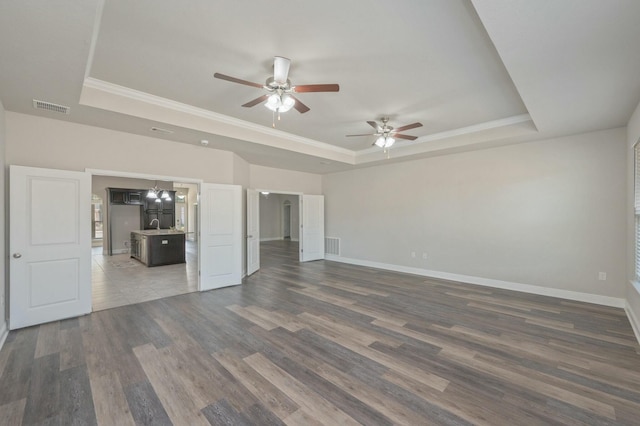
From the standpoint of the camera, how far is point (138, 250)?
8.52 meters

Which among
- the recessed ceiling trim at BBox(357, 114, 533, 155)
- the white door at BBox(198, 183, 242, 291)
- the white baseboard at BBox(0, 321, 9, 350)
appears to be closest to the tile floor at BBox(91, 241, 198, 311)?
the white door at BBox(198, 183, 242, 291)

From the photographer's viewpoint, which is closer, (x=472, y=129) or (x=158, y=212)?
(x=472, y=129)

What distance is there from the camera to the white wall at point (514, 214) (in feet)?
14.3

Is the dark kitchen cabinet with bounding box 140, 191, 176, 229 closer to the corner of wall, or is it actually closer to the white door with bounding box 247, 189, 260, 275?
the white door with bounding box 247, 189, 260, 275

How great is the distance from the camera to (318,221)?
27.9 feet

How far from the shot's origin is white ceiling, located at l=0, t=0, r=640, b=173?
202cm

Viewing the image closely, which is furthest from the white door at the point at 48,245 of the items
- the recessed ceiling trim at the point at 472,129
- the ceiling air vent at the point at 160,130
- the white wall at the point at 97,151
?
the recessed ceiling trim at the point at 472,129

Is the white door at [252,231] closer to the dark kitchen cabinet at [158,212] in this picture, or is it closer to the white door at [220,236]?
the white door at [220,236]

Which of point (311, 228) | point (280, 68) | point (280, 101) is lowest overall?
point (311, 228)

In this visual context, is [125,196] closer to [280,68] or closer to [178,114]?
[178,114]

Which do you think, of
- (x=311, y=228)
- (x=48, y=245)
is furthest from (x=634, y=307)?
(x=48, y=245)

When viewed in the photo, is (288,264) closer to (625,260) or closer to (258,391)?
(258,391)

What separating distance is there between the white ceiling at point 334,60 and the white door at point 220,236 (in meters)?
1.18

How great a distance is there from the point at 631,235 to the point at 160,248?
9630 millimetres
